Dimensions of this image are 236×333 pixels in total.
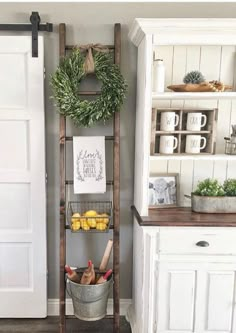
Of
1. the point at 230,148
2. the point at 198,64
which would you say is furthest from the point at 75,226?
the point at 198,64

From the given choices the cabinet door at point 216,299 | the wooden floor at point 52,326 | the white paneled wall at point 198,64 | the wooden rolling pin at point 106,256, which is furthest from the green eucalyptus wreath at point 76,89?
the wooden floor at point 52,326

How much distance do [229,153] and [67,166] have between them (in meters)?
1.13

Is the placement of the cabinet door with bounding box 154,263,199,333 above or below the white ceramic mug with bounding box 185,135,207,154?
below

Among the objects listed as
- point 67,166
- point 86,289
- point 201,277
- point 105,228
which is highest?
point 67,166

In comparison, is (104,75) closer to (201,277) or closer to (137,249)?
(137,249)

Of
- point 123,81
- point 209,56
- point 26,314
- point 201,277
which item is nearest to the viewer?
point 201,277

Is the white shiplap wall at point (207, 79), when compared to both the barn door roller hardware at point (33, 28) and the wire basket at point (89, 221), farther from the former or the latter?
the barn door roller hardware at point (33, 28)

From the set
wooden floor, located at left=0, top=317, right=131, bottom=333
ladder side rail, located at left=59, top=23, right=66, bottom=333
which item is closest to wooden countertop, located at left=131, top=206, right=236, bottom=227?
ladder side rail, located at left=59, top=23, right=66, bottom=333

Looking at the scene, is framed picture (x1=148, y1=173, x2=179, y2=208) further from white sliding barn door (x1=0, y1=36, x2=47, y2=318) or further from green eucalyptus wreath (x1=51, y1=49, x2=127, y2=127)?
white sliding barn door (x1=0, y1=36, x2=47, y2=318)

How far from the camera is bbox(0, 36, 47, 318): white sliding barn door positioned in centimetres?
219

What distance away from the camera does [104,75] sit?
6.75 ft

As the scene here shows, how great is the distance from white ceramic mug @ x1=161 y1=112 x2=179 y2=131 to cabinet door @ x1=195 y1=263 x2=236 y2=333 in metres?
0.88

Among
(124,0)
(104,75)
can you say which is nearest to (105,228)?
(104,75)

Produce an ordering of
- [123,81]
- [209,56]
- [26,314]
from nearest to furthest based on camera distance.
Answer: [123,81], [209,56], [26,314]
